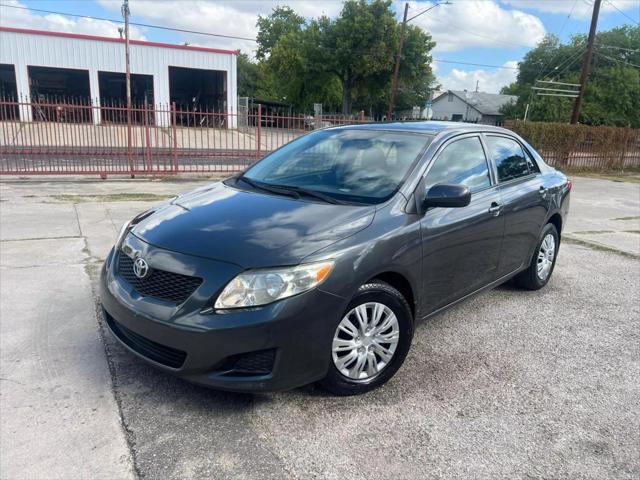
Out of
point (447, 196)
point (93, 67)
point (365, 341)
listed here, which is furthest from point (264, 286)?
point (93, 67)

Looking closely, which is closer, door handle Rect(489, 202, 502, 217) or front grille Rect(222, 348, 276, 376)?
front grille Rect(222, 348, 276, 376)

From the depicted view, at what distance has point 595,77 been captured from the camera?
4638cm

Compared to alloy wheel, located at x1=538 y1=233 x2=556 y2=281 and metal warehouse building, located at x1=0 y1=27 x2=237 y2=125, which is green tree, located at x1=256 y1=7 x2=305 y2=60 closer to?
metal warehouse building, located at x1=0 y1=27 x2=237 y2=125

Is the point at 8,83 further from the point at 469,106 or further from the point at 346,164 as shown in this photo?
the point at 469,106

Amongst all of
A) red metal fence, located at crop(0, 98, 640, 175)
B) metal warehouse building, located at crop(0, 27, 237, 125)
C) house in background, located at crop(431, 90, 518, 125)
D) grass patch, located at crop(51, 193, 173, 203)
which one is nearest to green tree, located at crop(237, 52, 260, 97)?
house in background, located at crop(431, 90, 518, 125)

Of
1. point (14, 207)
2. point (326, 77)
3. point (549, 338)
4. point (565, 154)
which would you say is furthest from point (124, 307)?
point (326, 77)

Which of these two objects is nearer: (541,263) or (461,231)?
(461,231)

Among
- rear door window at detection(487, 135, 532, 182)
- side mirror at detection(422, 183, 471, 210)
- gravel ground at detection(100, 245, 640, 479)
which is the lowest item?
gravel ground at detection(100, 245, 640, 479)

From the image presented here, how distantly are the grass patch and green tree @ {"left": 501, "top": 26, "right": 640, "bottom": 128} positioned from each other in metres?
41.0

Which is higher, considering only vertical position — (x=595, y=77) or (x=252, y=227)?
(x=595, y=77)

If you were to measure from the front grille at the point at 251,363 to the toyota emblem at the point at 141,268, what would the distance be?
713 mm

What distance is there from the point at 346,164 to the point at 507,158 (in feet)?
5.55

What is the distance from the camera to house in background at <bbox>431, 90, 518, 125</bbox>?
6639 centimetres

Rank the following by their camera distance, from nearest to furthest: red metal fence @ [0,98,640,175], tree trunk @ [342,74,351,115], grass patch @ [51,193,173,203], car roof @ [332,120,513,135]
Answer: car roof @ [332,120,513,135], grass patch @ [51,193,173,203], red metal fence @ [0,98,640,175], tree trunk @ [342,74,351,115]
